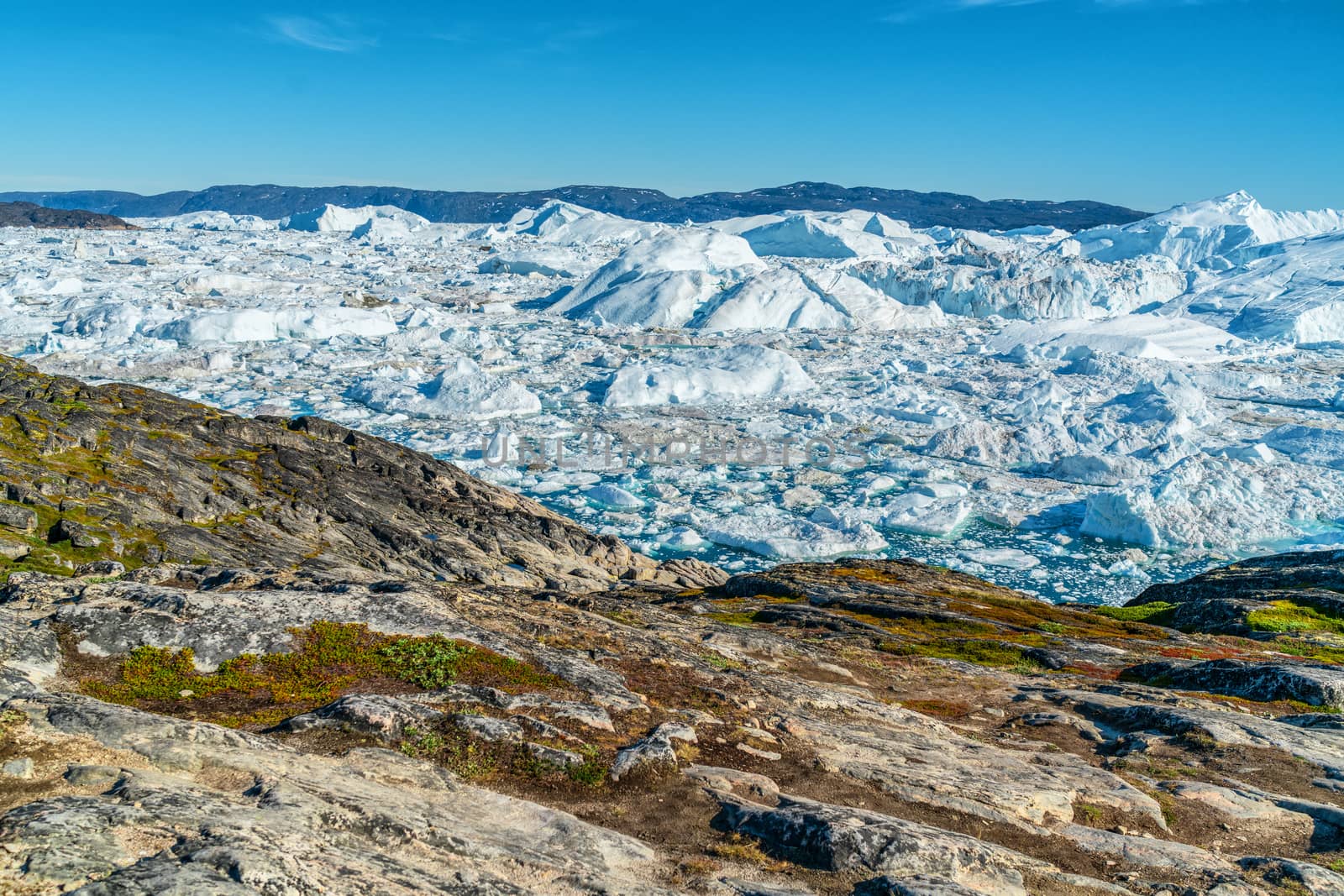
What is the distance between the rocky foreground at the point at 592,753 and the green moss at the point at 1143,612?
8128mm

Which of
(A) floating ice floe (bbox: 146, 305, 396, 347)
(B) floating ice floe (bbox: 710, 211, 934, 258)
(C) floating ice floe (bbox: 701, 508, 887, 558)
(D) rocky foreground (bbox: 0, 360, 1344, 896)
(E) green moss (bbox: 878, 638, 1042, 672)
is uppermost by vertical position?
(B) floating ice floe (bbox: 710, 211, 934, 258)

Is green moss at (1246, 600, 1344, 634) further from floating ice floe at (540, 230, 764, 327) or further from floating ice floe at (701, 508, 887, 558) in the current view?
floating ice floe at (540, 230, 764, 327)

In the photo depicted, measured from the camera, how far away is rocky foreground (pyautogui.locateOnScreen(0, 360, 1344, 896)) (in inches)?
241

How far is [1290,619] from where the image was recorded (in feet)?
79.2

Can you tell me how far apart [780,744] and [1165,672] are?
10941 mm

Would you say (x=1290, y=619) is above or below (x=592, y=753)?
below

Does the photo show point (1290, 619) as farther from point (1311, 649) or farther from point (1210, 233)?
point (1210, 233)

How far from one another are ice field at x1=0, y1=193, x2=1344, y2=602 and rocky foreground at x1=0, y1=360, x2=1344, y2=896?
23.1 metres

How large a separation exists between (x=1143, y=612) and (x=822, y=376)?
4575 centimetres

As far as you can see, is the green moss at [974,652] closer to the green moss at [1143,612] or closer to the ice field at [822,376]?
the green moss at [1143,612]

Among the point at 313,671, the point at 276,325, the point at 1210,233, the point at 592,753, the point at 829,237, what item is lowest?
the point at 592,753

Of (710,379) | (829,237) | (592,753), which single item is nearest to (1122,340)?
(710,379)

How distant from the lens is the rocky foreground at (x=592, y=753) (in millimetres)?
6117

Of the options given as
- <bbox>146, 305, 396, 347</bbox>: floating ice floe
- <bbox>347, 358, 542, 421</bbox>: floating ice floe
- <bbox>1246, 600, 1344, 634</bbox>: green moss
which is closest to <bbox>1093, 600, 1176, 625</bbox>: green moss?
<bbox>1246, 600, 1344, 634</bbox>: green moss
